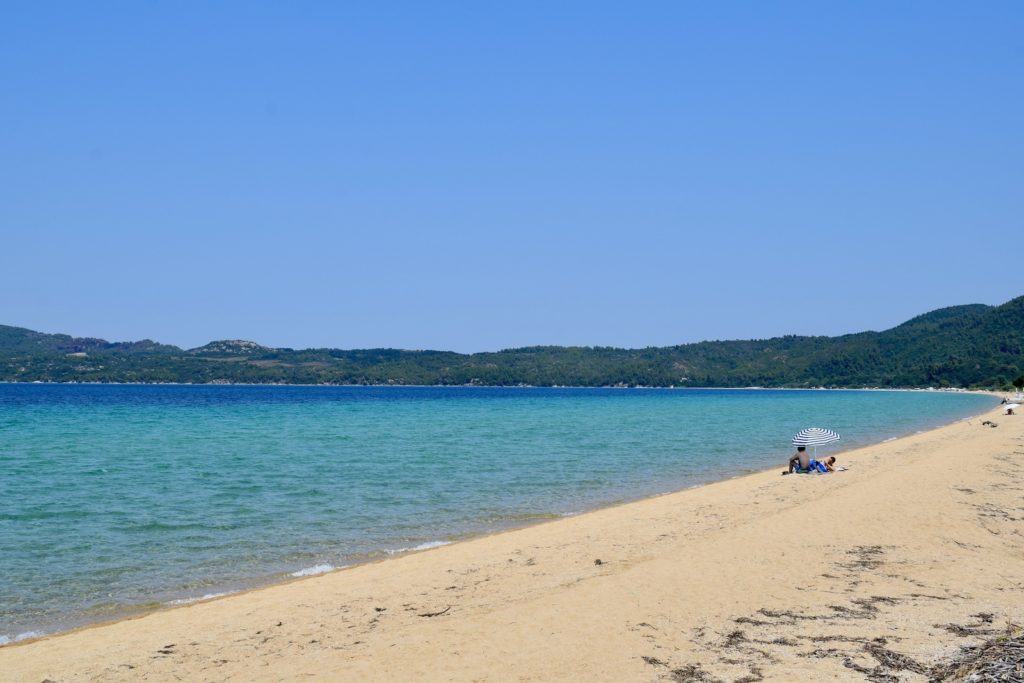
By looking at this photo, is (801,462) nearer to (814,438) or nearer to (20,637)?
(814,438)

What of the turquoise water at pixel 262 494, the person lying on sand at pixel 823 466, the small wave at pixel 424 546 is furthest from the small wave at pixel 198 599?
the person lying on sand at pixel 823 466

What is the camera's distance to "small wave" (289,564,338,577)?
40.6ft

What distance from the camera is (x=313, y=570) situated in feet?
41.4

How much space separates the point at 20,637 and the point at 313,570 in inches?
164

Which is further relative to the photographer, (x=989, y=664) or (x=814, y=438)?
(x=814, y=438)

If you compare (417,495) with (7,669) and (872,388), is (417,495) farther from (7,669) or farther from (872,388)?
(872,388)

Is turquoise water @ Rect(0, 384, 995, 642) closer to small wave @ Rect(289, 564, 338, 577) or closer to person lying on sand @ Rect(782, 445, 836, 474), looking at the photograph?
small wave @ Rect(289, 564, 338, 577)

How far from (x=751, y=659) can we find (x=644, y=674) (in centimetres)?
105

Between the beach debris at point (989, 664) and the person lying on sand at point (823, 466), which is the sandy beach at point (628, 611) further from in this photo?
the person lying on sand at point (823, 466)

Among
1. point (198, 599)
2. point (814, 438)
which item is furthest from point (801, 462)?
point (198, 599)

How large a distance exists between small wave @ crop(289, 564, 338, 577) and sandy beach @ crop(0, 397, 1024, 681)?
0.36 meters

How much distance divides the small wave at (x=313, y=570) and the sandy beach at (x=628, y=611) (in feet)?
1.19

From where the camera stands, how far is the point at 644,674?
23.4 feet

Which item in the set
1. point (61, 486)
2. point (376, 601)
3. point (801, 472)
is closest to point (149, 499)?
point (61, 486)
